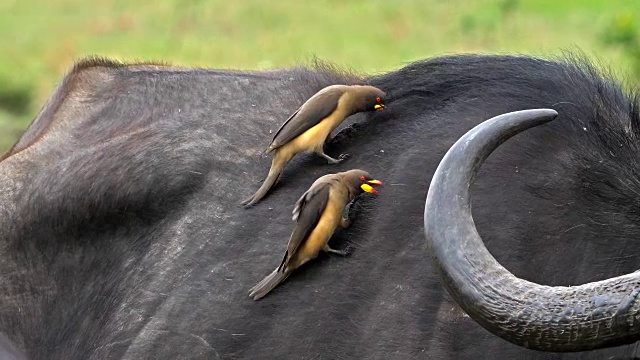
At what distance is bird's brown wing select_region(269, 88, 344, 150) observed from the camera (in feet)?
13.9

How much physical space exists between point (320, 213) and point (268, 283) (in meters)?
0.39

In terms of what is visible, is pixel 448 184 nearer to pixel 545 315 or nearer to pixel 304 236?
pixel 545 315

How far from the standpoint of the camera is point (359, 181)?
13.3 ft

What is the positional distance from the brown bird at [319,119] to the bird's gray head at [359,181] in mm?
256

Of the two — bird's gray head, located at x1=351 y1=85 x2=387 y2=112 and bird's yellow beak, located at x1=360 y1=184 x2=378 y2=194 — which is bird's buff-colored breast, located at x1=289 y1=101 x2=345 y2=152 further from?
bird's yellow beak, located at x1=360 y1=184 x2=378 y2=194

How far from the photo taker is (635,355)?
3.28 meters

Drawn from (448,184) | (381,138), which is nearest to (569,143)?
(381,138)

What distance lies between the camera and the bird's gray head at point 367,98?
14.1ft

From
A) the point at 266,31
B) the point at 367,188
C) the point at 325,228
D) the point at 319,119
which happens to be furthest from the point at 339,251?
the point at 266,31

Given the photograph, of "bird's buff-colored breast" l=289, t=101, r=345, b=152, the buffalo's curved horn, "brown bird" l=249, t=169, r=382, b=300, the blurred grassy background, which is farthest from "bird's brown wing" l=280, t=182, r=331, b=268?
the blurred grassy background

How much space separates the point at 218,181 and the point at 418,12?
20.2m

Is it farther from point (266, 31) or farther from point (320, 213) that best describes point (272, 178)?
point (266, 31)

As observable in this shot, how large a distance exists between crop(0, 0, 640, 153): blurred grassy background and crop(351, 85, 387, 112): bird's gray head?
11890 mm

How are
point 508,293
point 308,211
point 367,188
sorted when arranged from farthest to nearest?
point 367,188, point 308,211, point 508,293
